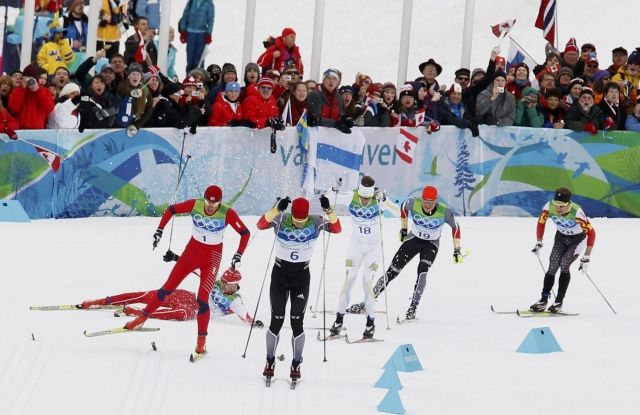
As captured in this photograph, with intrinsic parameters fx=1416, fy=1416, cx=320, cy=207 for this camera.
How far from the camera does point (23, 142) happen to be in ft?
60.7

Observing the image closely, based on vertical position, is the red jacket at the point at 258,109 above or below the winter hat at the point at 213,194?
above

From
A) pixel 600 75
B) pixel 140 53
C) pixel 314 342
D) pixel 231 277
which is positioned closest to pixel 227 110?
pixel 140 53

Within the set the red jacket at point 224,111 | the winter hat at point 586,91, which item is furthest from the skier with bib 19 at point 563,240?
the winter hat at point 586,91

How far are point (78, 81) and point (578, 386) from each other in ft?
29.7

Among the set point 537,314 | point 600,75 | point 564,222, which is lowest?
point 537,314

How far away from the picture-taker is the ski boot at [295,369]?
12836 millimetres

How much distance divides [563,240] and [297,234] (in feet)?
16.6

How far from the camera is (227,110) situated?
65.9 ft

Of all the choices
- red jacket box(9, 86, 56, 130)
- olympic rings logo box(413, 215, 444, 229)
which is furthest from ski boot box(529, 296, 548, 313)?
red jacket box(9, 86, 56, 130)

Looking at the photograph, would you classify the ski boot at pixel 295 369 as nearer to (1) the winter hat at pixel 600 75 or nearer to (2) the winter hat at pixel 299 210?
(2) the winter hat at pixel 299 210

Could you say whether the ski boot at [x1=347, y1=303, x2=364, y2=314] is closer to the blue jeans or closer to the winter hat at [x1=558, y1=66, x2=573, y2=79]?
the blue jeans

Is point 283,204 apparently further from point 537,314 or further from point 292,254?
point 537,314

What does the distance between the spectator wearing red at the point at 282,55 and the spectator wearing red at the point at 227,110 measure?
1.54 meters

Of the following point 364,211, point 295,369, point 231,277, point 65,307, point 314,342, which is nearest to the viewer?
point 295,369
